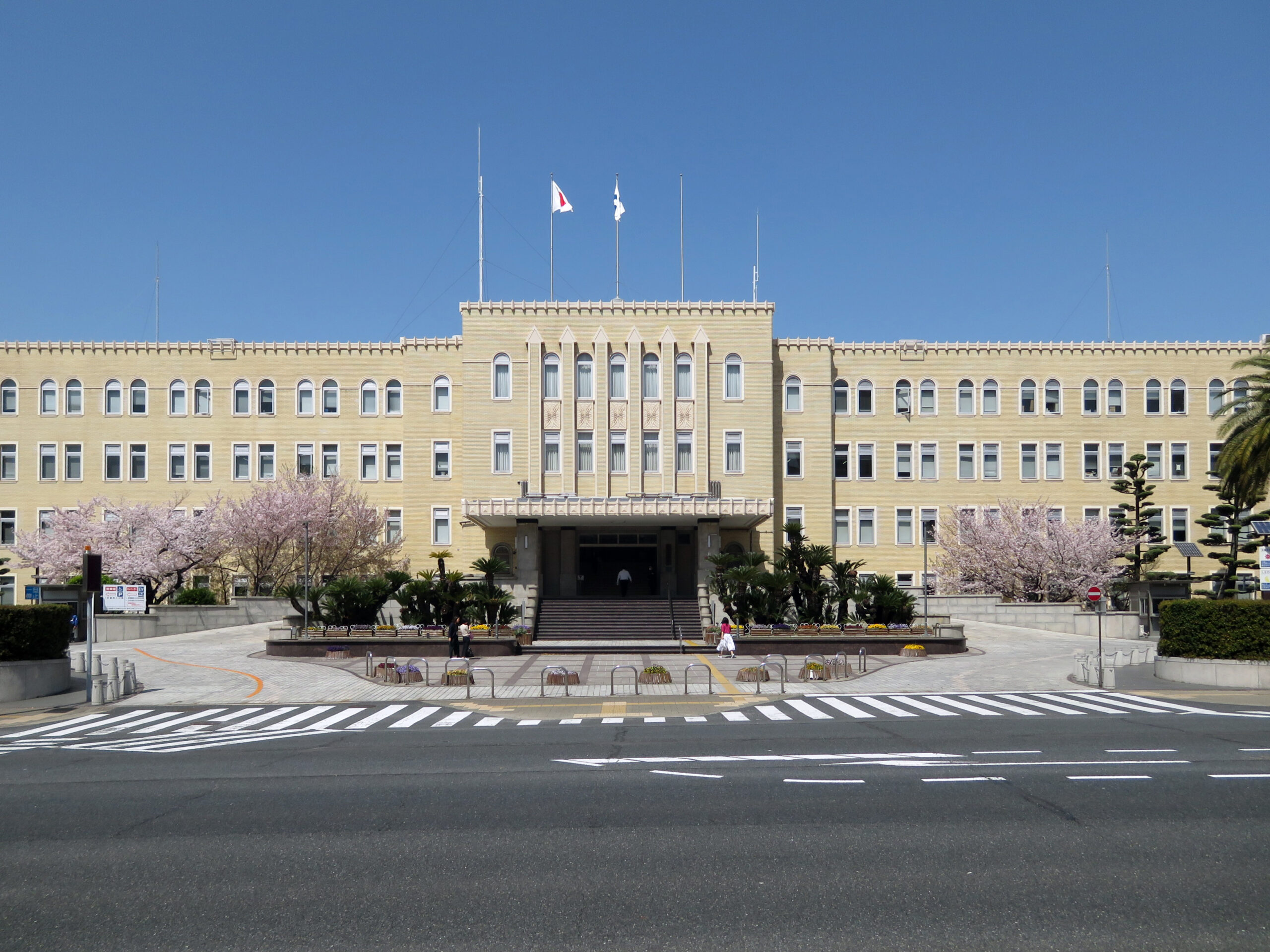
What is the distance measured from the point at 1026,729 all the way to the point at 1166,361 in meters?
44.7

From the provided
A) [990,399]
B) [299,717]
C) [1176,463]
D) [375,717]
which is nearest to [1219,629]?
[375,717]

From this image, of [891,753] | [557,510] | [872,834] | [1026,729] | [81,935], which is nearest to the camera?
[81,935]

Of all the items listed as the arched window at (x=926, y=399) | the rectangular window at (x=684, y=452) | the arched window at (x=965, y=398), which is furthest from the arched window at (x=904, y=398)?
the rectangular window at (x=684, y=452)

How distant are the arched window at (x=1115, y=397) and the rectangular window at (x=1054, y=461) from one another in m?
3.47

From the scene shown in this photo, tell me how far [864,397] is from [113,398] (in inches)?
1589

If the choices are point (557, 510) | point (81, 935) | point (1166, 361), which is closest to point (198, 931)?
point (81, 935)

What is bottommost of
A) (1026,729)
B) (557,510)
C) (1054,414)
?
(1026,729)

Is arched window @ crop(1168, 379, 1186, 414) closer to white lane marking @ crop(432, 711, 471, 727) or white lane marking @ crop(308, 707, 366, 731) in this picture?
white lane marking @ crop(432, 711, 471, 727)

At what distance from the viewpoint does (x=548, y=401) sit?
50906mm

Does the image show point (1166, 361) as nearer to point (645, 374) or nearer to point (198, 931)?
point (645, 374)

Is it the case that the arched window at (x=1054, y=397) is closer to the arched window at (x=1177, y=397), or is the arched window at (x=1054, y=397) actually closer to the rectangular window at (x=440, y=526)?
the arched window at (x=1177, y=397)

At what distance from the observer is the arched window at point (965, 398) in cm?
5584

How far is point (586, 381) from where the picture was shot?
168 feet

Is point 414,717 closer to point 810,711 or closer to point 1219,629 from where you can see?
point 810,711
